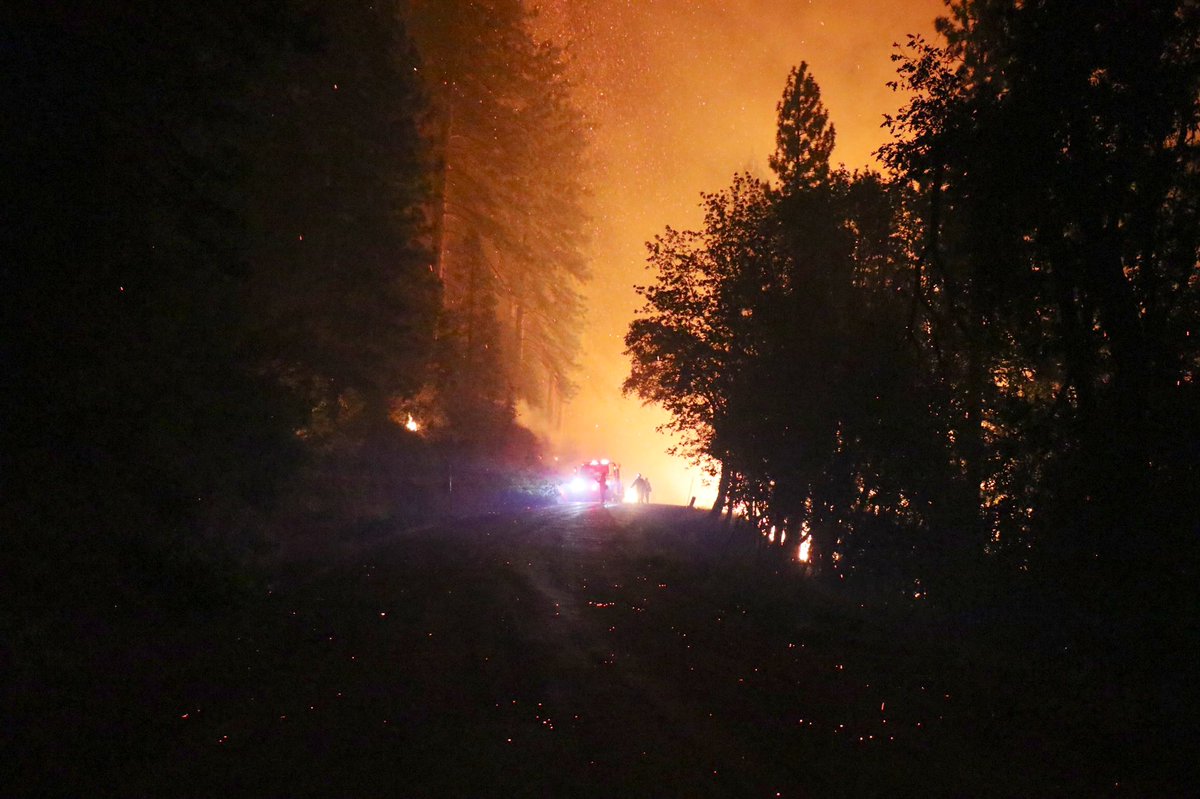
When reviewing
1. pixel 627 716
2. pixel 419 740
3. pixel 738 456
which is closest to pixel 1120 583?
pixel 627 716

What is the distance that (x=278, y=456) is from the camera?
1486cm

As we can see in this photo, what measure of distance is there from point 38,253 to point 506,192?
36022 millimetres

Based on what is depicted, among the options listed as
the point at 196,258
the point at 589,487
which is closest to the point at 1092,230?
the point at 196,258

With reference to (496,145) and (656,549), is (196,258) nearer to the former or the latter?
(656,549)

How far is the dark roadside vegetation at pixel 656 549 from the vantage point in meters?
6.31

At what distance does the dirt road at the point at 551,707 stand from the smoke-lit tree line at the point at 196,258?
2.75 m

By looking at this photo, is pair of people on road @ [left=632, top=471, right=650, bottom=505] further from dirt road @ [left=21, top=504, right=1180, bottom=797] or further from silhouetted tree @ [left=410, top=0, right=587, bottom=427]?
dirt road @ [left=21, top=504, right=1180, bottom=797]

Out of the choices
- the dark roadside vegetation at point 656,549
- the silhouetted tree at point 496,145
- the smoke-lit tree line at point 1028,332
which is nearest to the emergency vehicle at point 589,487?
the silhouetted tree at point 496,145

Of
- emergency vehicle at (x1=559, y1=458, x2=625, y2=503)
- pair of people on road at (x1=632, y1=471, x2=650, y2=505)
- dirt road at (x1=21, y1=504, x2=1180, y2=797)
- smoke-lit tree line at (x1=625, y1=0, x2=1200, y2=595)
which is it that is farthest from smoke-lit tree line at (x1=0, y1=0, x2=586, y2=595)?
pair of people on road at (x1=632, y1=471, x2=650, y2=505)

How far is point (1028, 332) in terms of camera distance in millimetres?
12016

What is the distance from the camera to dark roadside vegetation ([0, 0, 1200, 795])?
631cm

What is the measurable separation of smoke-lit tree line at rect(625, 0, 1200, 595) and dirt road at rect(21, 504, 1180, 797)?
2.61m

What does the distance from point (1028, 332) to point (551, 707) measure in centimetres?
977

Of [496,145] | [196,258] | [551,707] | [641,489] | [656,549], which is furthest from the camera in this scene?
[641,489]
